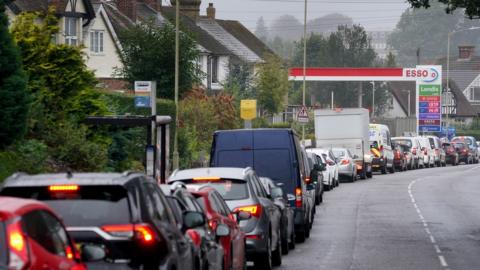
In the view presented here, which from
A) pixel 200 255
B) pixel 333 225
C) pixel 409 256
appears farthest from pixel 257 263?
pixel 333 225

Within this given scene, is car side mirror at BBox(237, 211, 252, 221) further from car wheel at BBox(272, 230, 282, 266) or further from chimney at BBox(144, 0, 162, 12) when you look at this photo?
chimney at BBox(144, 0, 162, 12)

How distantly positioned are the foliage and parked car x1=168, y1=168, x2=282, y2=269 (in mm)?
24669

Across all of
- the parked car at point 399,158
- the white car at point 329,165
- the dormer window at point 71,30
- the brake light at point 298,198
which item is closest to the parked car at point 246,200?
the brake light at point 298,198

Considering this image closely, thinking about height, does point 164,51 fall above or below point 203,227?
above

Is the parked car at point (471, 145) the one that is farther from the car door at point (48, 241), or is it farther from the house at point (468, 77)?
the car door at point (48, 241)

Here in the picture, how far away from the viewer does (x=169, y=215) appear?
12.4 meters

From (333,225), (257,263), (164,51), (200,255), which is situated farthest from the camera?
(164,51)


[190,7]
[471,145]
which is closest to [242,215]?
[190,7]

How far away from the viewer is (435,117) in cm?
9338

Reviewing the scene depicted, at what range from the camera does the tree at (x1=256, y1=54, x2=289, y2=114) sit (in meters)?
70.9

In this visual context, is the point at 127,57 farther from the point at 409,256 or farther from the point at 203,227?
the point at 203,227

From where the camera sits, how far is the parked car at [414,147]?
73919 millimetres

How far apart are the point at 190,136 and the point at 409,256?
25.9 metres

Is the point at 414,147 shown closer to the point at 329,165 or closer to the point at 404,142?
the point at 404,142
